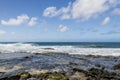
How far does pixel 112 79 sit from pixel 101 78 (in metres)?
0.47

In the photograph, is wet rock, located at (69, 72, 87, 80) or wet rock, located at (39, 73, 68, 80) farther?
wet rock, located at (69, 72, 87, 80)

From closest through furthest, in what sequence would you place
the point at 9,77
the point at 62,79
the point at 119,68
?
1. the point at 62,79
2. the point at 9,77
3. the point at 119,68

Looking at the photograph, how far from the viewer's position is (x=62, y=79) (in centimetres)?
882

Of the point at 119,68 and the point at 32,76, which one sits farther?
the point at 119,68

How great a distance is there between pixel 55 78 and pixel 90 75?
1.66m

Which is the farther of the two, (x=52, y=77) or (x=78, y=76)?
(x=78, y=76)

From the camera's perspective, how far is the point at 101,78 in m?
9.12

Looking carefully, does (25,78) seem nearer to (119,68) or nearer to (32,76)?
(32,76)

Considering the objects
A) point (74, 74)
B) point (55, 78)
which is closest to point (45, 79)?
point (55, 78)

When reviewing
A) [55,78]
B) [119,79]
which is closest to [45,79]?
[55,78]

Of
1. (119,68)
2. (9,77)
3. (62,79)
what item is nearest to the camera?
(62,79)

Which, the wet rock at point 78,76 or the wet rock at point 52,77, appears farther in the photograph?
the wet rock at point 78,76

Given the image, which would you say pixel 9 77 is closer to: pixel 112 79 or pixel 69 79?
pixel 69 79

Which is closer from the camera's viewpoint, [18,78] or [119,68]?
[18,78]
